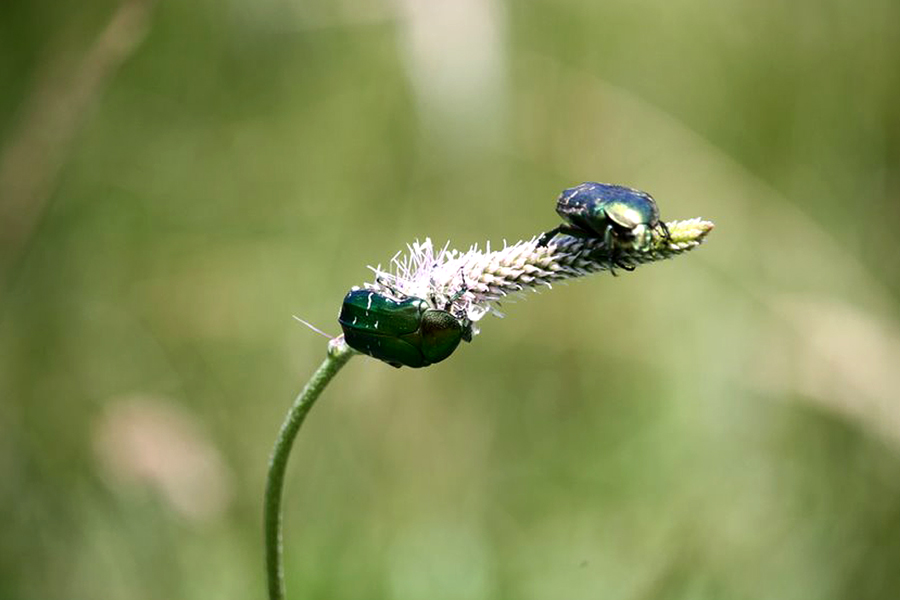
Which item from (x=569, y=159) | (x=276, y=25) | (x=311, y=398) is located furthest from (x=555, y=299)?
(x=311, y=398)

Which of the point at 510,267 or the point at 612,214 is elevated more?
the point at 612,214

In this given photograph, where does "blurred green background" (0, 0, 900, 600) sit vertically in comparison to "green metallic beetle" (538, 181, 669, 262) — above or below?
above

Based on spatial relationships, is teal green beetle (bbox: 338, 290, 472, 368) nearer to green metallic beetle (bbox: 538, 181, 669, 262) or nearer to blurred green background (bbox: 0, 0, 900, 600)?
green metallic beetle (bbox: 538, 181, 669, 262)

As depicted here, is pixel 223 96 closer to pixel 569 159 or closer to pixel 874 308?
pixel 569 159

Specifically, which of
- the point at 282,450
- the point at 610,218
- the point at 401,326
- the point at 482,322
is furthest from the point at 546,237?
the point at 482,322

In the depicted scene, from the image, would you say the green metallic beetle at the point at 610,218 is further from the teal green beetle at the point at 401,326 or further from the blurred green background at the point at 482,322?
the blurred green background at the point at 482,322

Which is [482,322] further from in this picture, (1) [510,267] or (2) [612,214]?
(1) [510,267]

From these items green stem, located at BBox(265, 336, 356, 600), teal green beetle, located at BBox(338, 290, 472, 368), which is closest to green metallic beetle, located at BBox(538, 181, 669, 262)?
teal green beetle, located at BBox(338, 290, 472, 368)
